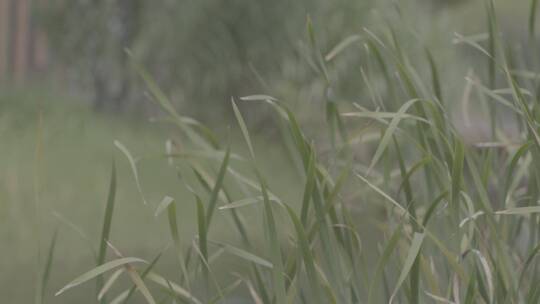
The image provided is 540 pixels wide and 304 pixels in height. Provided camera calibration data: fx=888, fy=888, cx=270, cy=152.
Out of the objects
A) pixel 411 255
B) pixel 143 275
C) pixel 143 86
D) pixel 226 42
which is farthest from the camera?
pixel 143 86

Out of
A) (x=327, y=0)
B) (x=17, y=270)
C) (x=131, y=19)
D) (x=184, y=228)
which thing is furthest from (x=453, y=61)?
(x=17, y=270)

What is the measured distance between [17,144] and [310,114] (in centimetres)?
131

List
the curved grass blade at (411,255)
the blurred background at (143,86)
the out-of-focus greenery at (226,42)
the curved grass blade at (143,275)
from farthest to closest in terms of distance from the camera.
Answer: the out-of-focus greenery at (226,42), the blurred background at (143,86), the curved grass blade at (143,275), the curved grass blade at (411,255)

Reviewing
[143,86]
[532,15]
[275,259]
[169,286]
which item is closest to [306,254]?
[275,259]

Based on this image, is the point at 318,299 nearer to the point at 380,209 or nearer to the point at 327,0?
the point at 380,209

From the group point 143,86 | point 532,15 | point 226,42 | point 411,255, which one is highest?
point 532,15

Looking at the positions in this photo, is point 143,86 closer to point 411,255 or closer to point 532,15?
point 532,15

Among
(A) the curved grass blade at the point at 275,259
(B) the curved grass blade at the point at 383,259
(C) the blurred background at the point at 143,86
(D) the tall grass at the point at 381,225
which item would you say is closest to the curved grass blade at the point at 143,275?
(D) the tall grass at the point at 381,225

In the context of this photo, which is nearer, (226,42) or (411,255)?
(411,255)

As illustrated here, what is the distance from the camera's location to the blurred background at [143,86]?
311 centimetres

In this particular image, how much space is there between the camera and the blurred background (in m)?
3.11

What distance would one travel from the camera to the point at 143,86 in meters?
4.63

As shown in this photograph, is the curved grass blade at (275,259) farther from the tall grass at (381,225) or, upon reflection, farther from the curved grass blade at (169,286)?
the curved grass blade at (169,286)

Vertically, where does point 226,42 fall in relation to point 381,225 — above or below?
below
